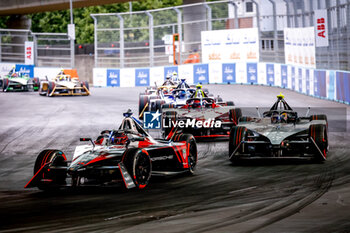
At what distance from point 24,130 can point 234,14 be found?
922 inches

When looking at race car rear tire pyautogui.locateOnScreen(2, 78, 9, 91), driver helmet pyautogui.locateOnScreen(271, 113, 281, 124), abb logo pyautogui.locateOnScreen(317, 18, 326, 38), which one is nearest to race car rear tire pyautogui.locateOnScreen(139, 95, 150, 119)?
driver helmet pyautogui.locateOnScreen(271, 113, 281, 124)

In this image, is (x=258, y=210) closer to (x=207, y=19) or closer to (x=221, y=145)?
(x=221, y=145)

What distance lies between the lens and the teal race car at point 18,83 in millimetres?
42688

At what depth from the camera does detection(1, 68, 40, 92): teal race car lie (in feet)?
140

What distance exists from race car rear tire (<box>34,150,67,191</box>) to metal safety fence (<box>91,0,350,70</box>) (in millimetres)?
21948

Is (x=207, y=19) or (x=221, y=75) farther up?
(x=207, y=19)

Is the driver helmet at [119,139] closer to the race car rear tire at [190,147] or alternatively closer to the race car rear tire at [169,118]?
the race car rear tire at [190,147]

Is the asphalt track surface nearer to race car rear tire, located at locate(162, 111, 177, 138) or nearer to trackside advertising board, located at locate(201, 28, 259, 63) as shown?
race car rear tire, located at locate(162, 111, 177, 138)

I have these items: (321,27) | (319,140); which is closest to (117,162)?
(319,140)

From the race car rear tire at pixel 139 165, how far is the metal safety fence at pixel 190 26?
2159cm

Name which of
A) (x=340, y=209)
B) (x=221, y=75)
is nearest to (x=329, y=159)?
(x=340, y=209)

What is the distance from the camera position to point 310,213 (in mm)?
9250

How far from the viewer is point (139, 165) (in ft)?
38.1

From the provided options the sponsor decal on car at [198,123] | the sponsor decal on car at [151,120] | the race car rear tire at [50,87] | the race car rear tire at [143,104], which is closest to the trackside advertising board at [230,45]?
the race car rear tire at [50,87]
